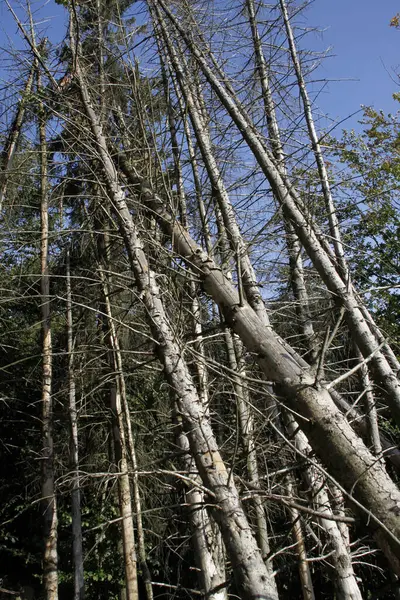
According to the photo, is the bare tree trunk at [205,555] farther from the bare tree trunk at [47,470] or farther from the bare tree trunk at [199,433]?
the bare tree trunk at [47,470]

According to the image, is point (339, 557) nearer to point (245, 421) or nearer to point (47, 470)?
point (245, 421)

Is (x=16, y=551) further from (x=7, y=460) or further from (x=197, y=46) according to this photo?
(x=197, y=46)

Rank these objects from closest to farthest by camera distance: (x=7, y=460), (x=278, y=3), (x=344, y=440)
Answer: (x=344, y=440) < (x=278, y=3) < (x=7, y=460)

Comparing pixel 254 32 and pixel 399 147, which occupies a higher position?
pixel 399 147

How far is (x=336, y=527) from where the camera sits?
4.18 metres

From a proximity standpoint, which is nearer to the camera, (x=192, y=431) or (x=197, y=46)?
(x=192, y=431)

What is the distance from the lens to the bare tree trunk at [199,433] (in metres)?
2.49

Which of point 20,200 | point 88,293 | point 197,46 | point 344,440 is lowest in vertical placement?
point 344,440

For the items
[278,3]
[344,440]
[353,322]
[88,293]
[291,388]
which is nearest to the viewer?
[344,440]

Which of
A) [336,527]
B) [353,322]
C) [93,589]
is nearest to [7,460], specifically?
[93,589]

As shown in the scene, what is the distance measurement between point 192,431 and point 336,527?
6.47ft

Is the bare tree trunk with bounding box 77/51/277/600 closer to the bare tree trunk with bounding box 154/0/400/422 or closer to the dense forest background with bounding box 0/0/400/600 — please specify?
the dense forest background with bounding box 0/0/400/600

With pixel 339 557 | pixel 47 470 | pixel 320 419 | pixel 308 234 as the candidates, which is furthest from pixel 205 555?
pixel 47 470

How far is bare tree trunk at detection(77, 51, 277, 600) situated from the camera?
98.1 inches
